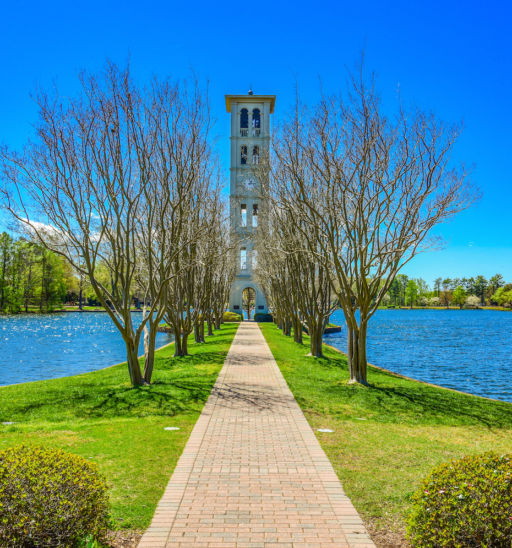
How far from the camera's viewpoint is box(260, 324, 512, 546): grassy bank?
5531 mm

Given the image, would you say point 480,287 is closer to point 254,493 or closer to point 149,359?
point 149,359

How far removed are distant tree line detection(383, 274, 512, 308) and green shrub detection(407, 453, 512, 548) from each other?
147 m

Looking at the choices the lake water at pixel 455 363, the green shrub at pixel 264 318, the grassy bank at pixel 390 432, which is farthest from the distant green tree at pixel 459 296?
the grassy bank at pixel 390 432

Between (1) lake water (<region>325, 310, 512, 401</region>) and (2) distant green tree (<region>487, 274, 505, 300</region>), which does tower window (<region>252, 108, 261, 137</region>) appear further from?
(2) distant green tree (<region>487, 274, 505, 300</region>)

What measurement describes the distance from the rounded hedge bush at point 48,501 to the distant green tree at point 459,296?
156766 mm

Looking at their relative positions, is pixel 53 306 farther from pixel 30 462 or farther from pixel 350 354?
pixel 30 462

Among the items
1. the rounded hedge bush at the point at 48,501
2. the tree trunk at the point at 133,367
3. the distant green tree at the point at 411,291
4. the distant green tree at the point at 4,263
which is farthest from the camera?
the distant green tree at the point at 411,291

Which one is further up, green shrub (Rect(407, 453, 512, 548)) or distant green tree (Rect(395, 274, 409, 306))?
distant green tree (Rect(395, 274, 409, 306))

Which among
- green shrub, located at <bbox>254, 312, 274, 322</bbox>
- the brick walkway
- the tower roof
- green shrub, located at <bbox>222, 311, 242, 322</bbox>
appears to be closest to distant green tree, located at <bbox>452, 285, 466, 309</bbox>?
the tower roof

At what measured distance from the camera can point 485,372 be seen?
830 inches

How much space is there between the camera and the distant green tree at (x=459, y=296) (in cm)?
14825

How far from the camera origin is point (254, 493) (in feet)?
18.0

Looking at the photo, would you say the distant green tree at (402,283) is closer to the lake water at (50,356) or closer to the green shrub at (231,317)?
the green shrub at (231,317)

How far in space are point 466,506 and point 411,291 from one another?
15469cm
